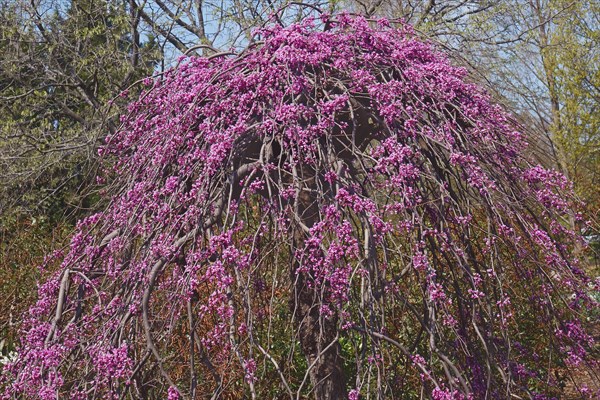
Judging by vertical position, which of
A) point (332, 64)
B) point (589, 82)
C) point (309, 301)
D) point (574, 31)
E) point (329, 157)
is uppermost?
point (574, 31)

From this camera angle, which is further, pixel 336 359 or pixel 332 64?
pixel 336 359

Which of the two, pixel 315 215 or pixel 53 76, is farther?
pixel 53 76

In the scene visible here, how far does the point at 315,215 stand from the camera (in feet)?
9.48

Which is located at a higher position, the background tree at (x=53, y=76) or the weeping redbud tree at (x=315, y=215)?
the background tree at (x=53, y=76)

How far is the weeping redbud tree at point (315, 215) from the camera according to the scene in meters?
2.07

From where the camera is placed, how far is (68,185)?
449 inches

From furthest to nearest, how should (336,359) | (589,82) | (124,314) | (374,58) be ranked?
1. (589,82)
2. (336,359)
3. (374,58)
4. (124,314)

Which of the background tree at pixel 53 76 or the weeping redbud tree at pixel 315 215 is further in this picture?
the background tree at pixel 53 76

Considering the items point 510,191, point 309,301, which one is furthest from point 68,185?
point 510,191

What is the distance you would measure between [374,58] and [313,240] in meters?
0.88

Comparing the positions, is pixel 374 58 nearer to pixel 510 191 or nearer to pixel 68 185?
pixel 510 191

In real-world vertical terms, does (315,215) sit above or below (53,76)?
below

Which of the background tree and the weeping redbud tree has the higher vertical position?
the background tree

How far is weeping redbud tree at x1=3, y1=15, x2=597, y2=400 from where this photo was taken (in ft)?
6.79
